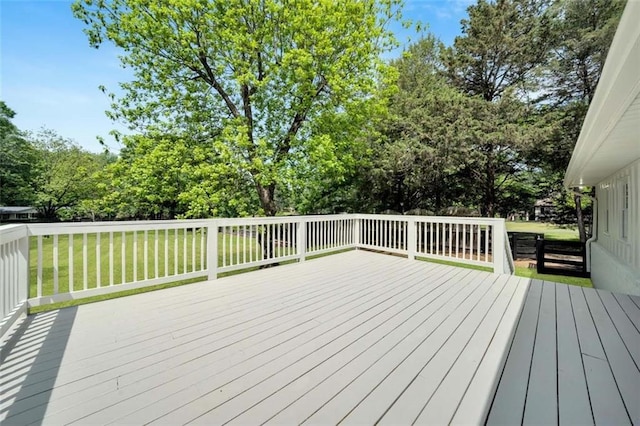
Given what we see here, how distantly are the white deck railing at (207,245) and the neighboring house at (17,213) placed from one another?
88.4 ft

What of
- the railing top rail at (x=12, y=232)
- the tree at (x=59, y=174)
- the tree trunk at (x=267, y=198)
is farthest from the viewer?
the tree at (x=59, y=174)

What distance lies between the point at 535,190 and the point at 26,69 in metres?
19.2

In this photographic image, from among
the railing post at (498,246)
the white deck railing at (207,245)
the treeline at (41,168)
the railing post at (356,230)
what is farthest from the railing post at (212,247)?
the treeline at (41,168)

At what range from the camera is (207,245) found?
421cm

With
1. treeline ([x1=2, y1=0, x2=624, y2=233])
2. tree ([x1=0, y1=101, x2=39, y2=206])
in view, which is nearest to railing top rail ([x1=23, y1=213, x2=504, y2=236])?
treeline ([x1=2, y1=0, x2=624, y2=233])

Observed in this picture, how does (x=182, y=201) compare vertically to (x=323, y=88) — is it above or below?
below

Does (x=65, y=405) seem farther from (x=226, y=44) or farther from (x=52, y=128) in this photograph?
(x=52, y=128)

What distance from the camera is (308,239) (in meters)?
5.70

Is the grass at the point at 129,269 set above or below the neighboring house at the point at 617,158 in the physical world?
below

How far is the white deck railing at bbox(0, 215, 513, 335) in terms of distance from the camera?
2758mm

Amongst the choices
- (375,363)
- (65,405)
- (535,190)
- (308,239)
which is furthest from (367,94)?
(535,190)

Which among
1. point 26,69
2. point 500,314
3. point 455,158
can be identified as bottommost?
point 500,314

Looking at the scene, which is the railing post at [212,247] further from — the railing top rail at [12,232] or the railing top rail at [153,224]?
the railing top rail at [12,232]

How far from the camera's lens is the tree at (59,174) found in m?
20.1
